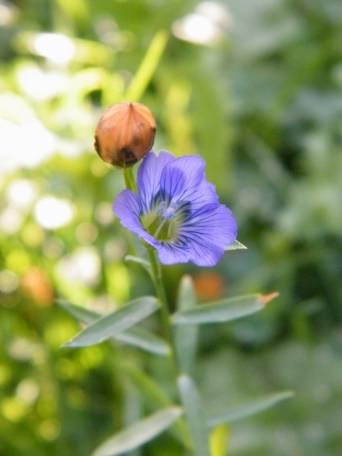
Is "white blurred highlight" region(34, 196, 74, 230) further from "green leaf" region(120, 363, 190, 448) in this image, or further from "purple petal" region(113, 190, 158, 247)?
"purple petal" region(113, 190, 158, 247)

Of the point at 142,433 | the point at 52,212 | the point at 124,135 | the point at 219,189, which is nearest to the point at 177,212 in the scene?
the point at 124,135

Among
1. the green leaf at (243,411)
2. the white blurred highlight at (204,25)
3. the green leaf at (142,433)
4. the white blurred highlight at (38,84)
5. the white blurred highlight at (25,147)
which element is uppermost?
the white blurred highlight at (204,25)

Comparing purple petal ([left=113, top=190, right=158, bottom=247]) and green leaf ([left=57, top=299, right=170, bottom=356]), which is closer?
purple petal ([left=113, top=190, right=158, bottom=247])

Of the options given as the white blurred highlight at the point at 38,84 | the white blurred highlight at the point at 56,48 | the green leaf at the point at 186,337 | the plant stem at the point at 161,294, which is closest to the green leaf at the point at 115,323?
the plant stem at the point at 161,294

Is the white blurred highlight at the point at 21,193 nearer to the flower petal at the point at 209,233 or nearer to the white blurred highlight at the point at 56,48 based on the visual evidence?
the white blurred highlight at the point at 56,48

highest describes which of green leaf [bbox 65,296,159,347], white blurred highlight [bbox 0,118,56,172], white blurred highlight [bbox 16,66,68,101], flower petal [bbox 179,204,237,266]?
white blurred highlight [bbox 16,66,68,101]

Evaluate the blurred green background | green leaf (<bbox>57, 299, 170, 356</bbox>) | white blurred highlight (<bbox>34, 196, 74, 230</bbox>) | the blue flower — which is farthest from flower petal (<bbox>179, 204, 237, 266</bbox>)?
white blurred highlight (<bbox>34, 196, 74, 230</bbox>)
